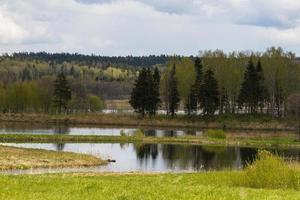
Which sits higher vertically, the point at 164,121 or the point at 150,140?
the point at 150,140

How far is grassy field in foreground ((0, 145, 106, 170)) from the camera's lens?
43281mm

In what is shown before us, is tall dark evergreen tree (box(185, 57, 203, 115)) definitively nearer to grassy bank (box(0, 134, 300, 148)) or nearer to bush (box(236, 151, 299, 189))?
grassy bank (box(0, 134, 300, 148))

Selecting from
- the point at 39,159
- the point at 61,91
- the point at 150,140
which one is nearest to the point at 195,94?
the point at 61,91

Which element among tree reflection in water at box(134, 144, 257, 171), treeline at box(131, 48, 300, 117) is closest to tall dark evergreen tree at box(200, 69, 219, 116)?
treeline at box(131, 48, 300, 117)

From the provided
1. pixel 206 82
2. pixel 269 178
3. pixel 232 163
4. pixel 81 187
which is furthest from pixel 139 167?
pixel 206 82

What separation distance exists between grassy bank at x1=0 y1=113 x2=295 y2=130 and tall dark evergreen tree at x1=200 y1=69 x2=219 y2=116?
9.42 feet

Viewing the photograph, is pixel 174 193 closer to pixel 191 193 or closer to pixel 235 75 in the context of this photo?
pixel 191 193

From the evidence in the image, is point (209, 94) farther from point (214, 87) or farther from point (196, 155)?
point (196, 155)

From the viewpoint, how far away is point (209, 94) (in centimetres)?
11838

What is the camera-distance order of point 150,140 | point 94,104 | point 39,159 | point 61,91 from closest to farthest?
point 39,159, point 150,140, point 61,91, point 94,104

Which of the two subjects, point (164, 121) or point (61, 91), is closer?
point (164, 121)

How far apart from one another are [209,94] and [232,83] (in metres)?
11.8

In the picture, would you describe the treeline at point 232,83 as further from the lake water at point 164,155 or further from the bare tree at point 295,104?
the lake water at point 164,155

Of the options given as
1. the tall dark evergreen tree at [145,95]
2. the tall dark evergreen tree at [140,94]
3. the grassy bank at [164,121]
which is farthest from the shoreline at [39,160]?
the tall dark evergreen tree at [145,95]
